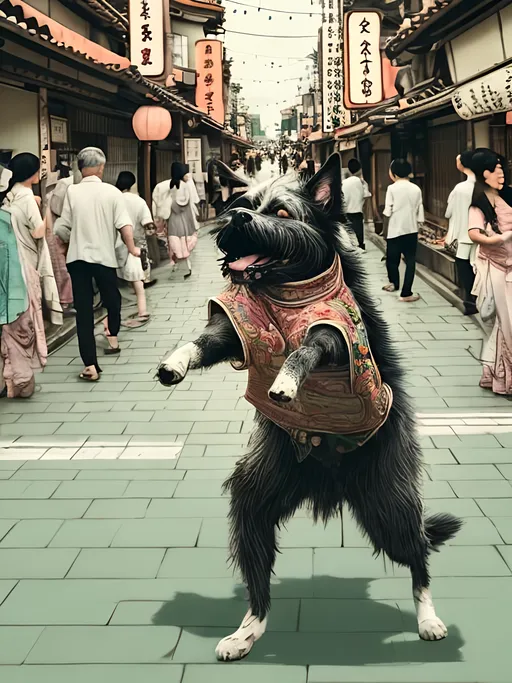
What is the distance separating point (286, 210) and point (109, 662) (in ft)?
6.60

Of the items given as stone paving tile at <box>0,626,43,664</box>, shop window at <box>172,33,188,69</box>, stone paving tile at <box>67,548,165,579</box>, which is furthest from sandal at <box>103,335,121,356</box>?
shop window at <box>172,33,188,69</box>

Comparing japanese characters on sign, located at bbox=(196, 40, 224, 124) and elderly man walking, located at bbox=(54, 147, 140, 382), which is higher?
japanese characters on sign, located at bbox=(196, 40, 224, 124)

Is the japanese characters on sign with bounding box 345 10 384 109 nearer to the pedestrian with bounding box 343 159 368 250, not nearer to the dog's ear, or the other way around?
the pedestrian with bounding box 343 159 368 250

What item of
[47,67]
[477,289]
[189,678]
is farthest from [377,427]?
[47,67]

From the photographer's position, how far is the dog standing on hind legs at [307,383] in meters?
2.89

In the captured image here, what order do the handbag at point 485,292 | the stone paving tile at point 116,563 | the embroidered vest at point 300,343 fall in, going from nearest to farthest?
the embroidered vest at point 300,343 → the stone paving tile at point 116,563 → the handbag at point 485,292

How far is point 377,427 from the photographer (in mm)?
3328

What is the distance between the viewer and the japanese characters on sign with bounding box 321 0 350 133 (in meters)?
30.5

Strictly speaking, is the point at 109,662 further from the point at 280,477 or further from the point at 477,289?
the point at 477,289

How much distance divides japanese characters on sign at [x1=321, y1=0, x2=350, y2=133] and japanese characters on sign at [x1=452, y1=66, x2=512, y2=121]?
754 inches

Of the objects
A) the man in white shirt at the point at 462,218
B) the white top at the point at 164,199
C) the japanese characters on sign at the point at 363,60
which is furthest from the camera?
the japanese characters on sign at the point at 363,60

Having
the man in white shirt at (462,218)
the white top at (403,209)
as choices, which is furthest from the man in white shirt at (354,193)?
the man in white shirt at (462,218)

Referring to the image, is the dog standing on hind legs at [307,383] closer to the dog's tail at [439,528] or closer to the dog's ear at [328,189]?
the dog's ear at [328,189]

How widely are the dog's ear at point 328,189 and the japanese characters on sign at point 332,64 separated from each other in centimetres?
2866
